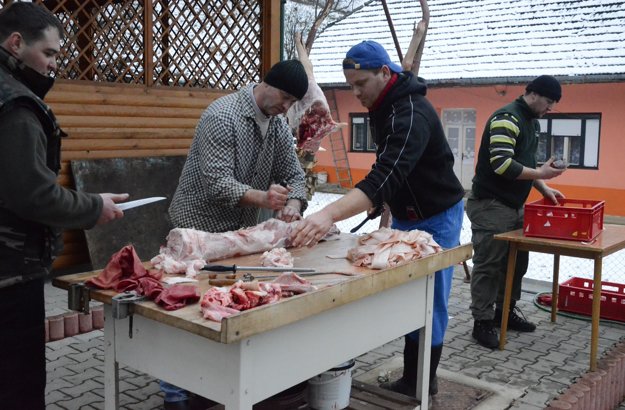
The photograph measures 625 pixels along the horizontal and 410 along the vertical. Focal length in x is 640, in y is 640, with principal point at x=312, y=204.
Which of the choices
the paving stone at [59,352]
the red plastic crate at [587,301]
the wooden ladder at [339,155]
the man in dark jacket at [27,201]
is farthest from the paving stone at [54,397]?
the wooden ladder at [339,155]

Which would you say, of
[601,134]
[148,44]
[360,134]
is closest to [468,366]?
[148,44]

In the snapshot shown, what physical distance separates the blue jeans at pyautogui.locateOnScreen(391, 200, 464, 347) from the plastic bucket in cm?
63

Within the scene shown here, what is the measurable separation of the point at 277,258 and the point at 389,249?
55 centimetres

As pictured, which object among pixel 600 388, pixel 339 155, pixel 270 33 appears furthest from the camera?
pixel 339 155

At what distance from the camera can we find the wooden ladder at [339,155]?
19.5 meters

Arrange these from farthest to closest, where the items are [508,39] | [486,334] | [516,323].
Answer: [508,39], [516,323], [486,334]

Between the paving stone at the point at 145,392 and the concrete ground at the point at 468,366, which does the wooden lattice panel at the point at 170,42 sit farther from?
the paving stone at the point at 145,392

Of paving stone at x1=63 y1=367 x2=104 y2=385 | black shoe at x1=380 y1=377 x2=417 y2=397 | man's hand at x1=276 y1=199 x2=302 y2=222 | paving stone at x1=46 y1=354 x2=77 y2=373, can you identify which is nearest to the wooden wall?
paving stone at x1=46 y1=354 x2=77 y2=373

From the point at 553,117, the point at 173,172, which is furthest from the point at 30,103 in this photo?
the point at 553,117

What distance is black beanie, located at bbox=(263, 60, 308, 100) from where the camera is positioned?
3398 mm

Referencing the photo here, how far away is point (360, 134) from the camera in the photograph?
19.4 m

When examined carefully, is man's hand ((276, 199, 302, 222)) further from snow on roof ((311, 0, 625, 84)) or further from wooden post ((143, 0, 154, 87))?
snow on roof ((311, 0, 625, 84))

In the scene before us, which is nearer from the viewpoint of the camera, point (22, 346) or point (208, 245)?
point (22, 346)

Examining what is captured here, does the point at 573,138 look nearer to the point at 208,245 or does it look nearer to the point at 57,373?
the point at 57,373
